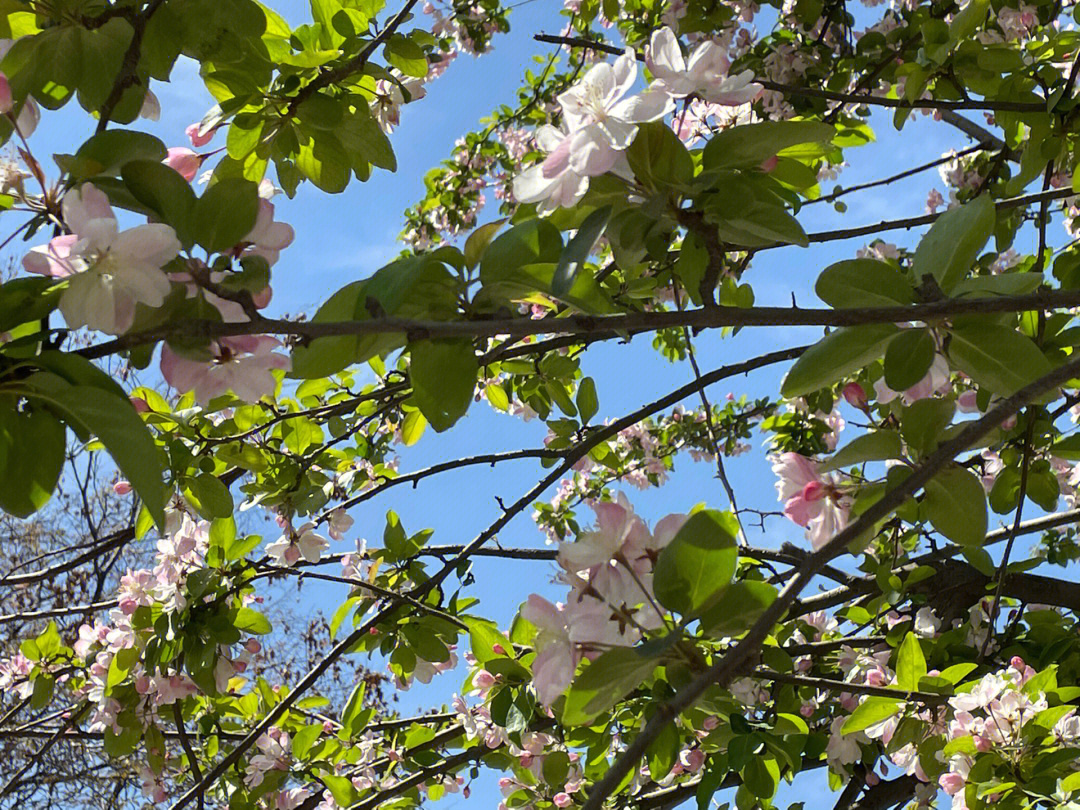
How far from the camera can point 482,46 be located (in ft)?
12.7

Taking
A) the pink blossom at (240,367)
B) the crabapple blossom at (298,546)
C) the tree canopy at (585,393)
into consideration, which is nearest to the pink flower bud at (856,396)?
the tree canopy at (585,393)

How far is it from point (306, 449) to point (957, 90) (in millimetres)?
1504

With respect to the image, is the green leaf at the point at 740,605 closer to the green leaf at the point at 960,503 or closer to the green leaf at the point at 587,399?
the green leaf at the point at 960,503

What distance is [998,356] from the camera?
33.1 inches

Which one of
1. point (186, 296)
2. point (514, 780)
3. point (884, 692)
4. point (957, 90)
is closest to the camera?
point (186, 296)

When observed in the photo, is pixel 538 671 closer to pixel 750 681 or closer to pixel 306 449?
pixel 750 681

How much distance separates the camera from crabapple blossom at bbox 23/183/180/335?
2.13 ft

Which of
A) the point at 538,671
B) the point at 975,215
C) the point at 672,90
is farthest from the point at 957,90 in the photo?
the point at 538,671

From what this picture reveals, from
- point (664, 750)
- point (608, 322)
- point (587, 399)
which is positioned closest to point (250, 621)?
point (587, 399)

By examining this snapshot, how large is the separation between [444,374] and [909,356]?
43 centimetres

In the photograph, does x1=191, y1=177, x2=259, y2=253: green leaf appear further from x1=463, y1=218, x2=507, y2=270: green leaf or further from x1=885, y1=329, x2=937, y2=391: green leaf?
x1=885, y1=329, x2=937, y2=391: green leaf

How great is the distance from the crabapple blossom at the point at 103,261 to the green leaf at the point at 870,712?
128 centimetres

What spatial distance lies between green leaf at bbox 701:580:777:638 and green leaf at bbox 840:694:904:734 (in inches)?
32.9

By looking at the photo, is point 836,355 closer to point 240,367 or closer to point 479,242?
point 479,242
